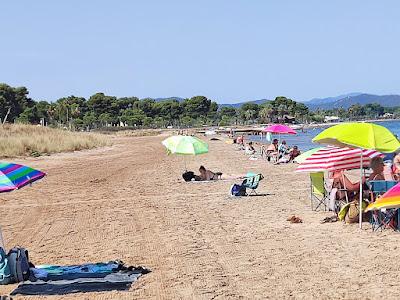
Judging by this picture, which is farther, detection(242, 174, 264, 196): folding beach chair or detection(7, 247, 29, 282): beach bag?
detection(242, 174, 264, 196): folding beach chair

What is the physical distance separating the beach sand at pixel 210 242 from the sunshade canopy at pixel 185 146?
1.30m

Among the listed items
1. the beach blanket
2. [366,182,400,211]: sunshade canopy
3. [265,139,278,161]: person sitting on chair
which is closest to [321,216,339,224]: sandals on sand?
[366,182,400,211]: sunshade canopy

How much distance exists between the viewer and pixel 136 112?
388 feet

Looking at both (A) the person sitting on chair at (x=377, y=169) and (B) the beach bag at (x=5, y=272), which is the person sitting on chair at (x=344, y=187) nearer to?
(A) the person sitting on chair at (x=377, y=169)

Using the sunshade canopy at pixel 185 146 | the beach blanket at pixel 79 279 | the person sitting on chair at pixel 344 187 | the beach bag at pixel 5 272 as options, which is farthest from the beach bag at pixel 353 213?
the sunshade canopy at pixel 185 146

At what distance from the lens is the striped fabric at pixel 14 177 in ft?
21.2

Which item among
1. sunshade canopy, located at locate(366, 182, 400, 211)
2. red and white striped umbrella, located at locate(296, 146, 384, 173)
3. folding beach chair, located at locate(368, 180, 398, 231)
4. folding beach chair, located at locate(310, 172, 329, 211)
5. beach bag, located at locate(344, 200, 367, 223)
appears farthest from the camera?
folding beach chair, located at locate(310, 172, 329, 211)

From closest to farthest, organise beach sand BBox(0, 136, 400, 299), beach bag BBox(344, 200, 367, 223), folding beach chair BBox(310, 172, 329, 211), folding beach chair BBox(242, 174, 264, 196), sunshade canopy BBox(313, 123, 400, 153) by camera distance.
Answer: beach sand BBox(0, 136, 400, 299) → sunshade canopy BBox(313, 123, 400, 153) → beach bag BBox(344, 200, 367, 223) → folding beach chair BBox(310, 172, 329, 211) → folding beach chair BBox(242, 174, 264, 196)

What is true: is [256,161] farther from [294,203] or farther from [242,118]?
[242,118]

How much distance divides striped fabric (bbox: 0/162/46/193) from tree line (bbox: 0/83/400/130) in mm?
73337

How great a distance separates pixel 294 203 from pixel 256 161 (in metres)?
13.4

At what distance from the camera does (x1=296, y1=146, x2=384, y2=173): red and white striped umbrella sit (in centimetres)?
998

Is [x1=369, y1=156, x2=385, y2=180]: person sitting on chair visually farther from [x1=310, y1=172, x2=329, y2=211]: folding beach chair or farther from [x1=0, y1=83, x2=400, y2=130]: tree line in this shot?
[x1=0, y1=83, x2=400, y2=130]: tree line

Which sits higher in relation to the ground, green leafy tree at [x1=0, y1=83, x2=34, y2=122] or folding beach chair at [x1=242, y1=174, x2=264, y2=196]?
green leafy tree at [x1=0, y1=83, x2=34, y2=122]
